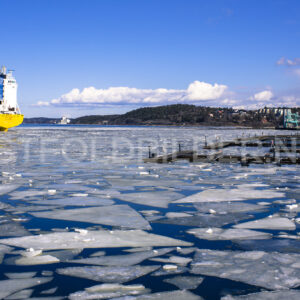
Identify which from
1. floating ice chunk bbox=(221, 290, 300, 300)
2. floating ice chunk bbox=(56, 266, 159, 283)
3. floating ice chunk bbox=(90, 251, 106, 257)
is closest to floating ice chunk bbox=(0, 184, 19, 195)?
floating ice chunk bbox=(90, 251, 106, 257)

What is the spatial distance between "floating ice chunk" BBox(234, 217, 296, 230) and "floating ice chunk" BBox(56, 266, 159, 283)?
2291 millimetres

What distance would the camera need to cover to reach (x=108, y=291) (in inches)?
142

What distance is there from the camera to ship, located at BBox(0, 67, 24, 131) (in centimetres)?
5929

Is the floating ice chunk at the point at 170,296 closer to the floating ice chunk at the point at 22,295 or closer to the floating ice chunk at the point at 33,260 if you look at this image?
the floating ice chunk at the point at 22,295

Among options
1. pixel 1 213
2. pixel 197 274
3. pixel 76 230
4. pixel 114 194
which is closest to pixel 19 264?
pixel 76 230

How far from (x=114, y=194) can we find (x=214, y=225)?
3.32 metres

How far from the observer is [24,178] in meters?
11.1

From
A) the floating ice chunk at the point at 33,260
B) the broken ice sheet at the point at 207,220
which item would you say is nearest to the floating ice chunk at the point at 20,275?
the floating ice chunk at the point at 33,260

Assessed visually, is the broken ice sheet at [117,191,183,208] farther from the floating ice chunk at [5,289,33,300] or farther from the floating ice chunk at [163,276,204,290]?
the floating ice chunk at [5,289,33,300]

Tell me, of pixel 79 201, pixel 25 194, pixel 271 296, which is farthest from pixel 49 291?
pixel 25 194

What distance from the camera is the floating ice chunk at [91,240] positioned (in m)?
4.93

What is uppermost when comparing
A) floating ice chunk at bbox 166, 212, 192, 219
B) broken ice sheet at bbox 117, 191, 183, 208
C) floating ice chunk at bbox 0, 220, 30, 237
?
floating ice chunk at bbox 0, 220, 30, 237

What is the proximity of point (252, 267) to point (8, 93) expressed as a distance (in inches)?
2449

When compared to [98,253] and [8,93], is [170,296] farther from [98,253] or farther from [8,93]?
[8,93]
